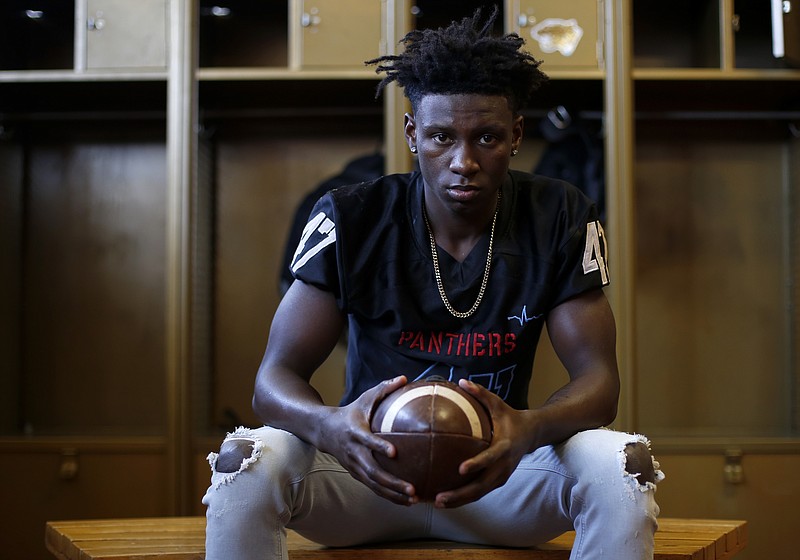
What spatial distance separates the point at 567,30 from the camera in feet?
10.2

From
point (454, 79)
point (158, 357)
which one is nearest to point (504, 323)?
point (454, 79)

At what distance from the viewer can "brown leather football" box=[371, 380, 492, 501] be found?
1.40 m

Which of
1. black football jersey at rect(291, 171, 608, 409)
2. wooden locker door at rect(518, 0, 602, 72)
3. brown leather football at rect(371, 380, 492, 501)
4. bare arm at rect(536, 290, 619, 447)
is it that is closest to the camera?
brown leather football at rect(371, 380, 492, 501)

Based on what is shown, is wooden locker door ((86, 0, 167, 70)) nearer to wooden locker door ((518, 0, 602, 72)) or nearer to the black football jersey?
wooden locker door ((518, 0, 602, 72))

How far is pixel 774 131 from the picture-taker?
3559 mm

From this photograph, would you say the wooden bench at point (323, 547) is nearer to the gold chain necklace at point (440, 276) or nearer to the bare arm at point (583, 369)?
the bare arm at point (583, 369)

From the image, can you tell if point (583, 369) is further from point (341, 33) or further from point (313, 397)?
point (341, 33)

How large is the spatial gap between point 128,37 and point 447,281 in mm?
1824

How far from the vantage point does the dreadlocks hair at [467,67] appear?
5.77 ft

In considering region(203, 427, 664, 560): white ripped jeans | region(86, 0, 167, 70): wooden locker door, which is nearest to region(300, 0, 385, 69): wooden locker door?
region(86, 0, 167, 70): wooden locker door

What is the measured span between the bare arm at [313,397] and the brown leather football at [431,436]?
0.8 inches

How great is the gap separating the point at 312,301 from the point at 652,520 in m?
0.73

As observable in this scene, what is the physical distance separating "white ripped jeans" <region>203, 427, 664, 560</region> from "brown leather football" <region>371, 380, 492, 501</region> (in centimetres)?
21

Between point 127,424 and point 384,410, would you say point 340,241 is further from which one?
point 127,424
